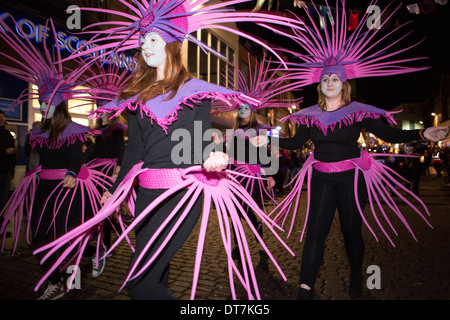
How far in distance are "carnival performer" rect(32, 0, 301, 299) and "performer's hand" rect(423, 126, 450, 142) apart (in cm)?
158

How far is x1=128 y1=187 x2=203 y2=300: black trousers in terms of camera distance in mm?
1652

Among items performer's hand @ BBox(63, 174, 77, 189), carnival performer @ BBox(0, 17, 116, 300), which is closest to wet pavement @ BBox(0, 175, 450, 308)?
carnival performer @ BBox(0, 17, 116, 300)

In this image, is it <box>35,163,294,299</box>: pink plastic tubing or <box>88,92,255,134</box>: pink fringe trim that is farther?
<box>88,92,255,134</box>: pink fringe trim

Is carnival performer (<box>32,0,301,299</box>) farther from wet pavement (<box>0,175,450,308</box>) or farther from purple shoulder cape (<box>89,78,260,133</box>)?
wet pavement (<box>0,175,450,308</box>)

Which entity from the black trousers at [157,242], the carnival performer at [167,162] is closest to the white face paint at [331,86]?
the carnival performer at [167,162]

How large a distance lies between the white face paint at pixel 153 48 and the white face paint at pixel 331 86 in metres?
1.66

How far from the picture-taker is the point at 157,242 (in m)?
1.73

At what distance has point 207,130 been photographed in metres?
1.81

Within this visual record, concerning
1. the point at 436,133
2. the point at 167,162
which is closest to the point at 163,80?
the point at 167,162

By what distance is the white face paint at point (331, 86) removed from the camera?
3.01 metres

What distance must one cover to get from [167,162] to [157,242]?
42 centimetres

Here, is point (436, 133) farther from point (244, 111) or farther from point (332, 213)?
point (244, 111)

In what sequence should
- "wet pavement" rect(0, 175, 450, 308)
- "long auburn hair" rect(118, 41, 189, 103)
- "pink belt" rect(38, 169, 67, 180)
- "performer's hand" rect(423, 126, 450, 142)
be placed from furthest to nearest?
"pink belt" rect(38, 169, 67, 180) → "wet pavement" rect(0, 175, 450, 308) → "performer's hand" rect(423, 126, 450, 142) → "long auburn hair" rect(118, 41, 189, 103)
